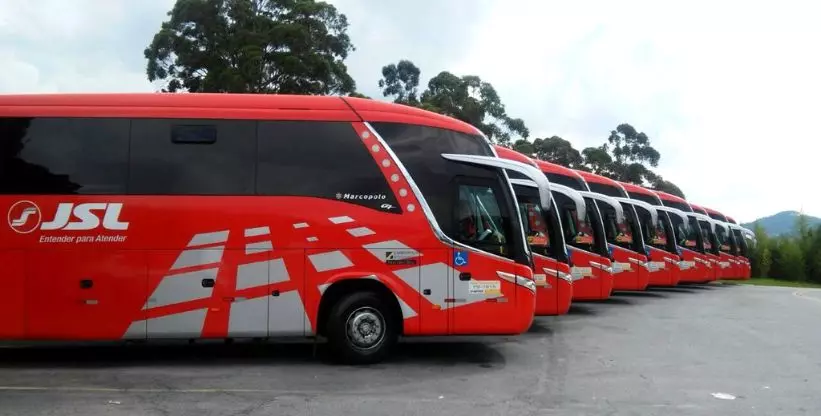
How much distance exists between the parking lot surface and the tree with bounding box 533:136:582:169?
3977 cm

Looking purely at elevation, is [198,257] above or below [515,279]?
above

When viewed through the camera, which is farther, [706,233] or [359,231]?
[706,233]

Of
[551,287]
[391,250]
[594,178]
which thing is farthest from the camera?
[594,178]

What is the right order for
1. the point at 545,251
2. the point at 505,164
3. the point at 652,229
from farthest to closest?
the point at 652,229 < the point at 545,251 < the point at 505,164

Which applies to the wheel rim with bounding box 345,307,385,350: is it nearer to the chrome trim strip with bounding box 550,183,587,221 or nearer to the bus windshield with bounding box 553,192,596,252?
the chrome trim strip with bounding box 550,183,587,221

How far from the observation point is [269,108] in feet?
29.8

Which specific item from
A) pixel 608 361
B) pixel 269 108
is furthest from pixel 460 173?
pixel 608 361

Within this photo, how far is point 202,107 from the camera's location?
893 cm

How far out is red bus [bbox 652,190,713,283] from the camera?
23.4 metres

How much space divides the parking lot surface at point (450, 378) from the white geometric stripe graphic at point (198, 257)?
1306mm

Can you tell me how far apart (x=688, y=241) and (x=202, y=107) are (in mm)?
20268

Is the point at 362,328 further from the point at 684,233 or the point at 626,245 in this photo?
the point at 684,233

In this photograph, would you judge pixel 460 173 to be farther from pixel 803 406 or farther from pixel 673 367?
pixel 803 406

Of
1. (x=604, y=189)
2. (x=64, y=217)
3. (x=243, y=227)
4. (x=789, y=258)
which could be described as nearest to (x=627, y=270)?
(x=604, y=189)
